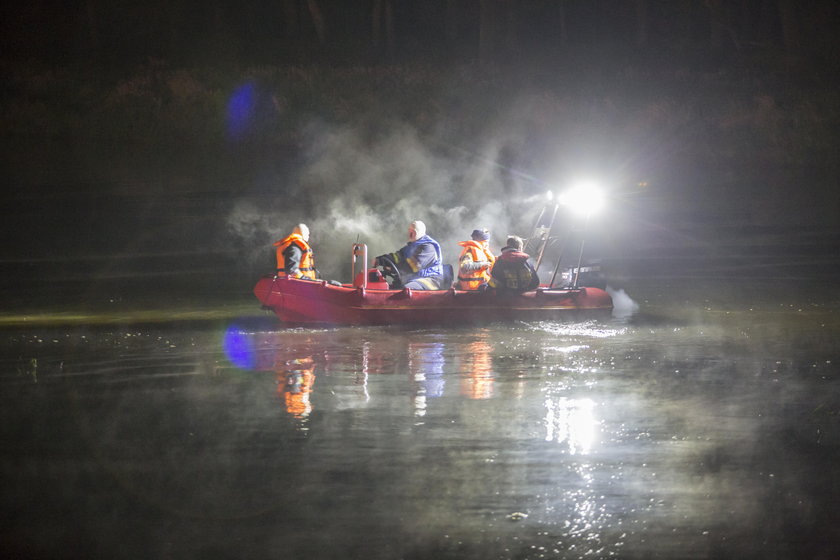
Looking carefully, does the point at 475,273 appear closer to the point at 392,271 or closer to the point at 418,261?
the point at 418,261

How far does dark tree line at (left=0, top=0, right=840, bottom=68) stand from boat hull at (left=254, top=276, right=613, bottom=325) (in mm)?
22774

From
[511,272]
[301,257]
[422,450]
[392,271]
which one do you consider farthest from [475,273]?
[422,450]

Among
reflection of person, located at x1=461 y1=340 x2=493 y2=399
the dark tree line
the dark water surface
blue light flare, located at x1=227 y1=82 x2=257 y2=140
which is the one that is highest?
the dark tree line

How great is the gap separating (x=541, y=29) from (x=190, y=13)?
13072 millimetres

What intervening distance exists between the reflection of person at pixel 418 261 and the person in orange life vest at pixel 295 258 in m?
0.93

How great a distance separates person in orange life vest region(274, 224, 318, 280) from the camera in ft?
48.7

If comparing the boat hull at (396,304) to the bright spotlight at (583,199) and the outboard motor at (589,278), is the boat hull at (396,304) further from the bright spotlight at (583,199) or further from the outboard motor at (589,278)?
the bright spotlight at (583,199)

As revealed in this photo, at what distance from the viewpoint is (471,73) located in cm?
3438

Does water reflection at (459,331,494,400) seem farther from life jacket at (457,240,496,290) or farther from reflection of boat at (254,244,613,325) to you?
life jacket at (457,240,496,290)

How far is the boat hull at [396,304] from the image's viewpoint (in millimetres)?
14422

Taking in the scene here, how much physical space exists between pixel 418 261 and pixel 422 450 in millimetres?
A: 7843

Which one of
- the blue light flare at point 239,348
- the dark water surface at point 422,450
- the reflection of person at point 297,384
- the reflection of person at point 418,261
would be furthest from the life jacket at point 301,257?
the reflection of person at point 297,384

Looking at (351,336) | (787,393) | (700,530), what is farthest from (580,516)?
(351,336)

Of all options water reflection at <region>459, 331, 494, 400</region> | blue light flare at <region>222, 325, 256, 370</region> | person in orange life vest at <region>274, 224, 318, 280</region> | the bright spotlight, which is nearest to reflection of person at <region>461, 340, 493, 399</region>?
water reflection at <region>459, 331, 494, 400</region>
